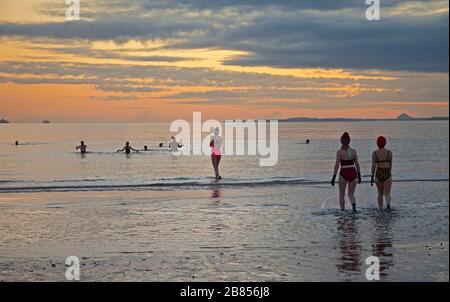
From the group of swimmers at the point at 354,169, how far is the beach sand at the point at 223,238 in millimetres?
530

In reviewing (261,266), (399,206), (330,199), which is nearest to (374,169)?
(399,206)

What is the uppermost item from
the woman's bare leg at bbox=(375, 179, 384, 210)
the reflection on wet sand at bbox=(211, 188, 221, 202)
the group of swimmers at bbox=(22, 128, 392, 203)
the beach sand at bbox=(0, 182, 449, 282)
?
the group of swimmers at bbox=(22, 128, 392, 203)

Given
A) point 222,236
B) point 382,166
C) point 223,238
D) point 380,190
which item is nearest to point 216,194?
point 380,190

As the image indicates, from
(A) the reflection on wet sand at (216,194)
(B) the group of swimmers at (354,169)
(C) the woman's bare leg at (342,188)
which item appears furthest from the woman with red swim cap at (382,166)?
(A) the reflection on wet sand at (216,194)

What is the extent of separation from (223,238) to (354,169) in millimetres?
4846

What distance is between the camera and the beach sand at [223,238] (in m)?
9.30

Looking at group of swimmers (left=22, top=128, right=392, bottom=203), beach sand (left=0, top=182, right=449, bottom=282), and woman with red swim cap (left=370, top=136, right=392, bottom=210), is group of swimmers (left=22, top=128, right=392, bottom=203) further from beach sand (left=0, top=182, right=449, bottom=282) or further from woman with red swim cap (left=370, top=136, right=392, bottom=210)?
beach sand (left=0, top=182, right=449, bottom=282)

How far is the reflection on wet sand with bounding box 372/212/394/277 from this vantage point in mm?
9627

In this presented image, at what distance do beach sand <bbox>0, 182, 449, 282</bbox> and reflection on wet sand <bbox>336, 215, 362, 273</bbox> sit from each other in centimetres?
2

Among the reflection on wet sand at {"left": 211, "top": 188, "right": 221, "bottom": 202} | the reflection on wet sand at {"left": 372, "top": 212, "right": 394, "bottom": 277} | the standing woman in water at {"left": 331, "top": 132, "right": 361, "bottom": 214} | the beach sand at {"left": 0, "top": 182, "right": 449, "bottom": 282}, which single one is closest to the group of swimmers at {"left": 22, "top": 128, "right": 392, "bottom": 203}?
the standing woman in water at {"left": 331, "top": 132, "right": 361, "bottom": 214}

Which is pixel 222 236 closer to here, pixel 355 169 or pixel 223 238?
pixel 223 238

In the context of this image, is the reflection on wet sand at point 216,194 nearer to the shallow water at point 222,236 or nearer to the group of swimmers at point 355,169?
the shallow water at point 222,236

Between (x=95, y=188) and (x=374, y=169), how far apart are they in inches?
509
